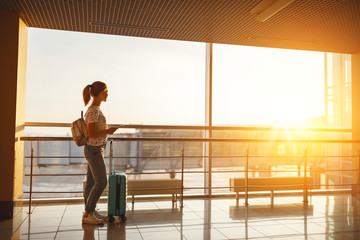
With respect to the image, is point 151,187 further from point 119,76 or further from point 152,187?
point 119,76

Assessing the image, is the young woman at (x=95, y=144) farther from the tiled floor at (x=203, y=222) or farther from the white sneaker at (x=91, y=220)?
the tiled floor at (x=203, y=222)

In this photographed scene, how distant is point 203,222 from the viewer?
301 cm

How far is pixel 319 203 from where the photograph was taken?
3975 millimetres

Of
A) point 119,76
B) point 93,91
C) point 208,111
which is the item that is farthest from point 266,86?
point 93,91

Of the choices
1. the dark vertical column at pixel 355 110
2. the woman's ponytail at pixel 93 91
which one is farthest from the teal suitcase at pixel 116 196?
the dark vertical column at pixel 355 110

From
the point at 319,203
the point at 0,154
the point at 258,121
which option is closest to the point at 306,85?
the point at 258,121

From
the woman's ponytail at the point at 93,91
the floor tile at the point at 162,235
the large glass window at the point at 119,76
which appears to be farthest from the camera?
the large glass window at the point at 119,76

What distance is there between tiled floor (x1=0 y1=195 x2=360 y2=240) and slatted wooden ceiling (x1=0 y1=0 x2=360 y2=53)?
76.9 inches

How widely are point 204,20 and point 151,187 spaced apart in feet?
6.18

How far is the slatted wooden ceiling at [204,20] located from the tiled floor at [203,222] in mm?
1954

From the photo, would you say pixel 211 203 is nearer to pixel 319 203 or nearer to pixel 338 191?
pixel 319 203

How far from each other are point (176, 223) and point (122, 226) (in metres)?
0.48

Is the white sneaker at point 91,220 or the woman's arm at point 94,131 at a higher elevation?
the woman's arm at point 94,131

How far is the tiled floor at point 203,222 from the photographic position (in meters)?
2.60
